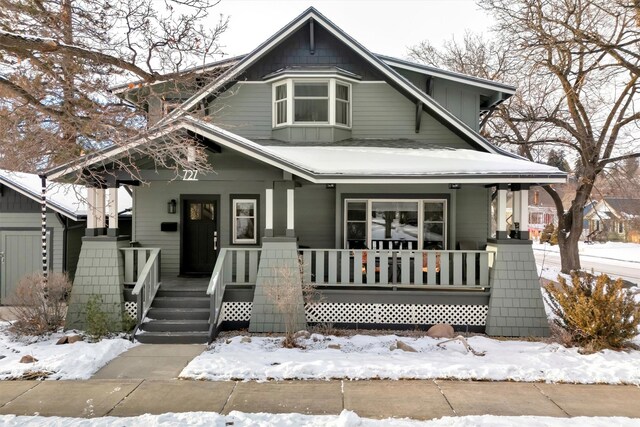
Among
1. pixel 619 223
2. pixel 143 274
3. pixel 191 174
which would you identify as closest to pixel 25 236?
pixel 143 274

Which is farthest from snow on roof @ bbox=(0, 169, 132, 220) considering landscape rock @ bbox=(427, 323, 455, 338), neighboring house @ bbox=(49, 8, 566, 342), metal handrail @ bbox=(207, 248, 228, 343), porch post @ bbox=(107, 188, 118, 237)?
landscape rock @ bbox=(427, 323, 455, 338)

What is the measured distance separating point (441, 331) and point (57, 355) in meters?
6.90

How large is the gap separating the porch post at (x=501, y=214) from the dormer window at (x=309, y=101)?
4587mm

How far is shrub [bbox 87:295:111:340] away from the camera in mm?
8258

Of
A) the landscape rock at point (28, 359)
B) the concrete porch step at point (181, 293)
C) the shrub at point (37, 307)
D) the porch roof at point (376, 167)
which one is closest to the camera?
the landscape rock at point (28, 359)

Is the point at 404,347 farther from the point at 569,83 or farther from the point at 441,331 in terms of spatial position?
the point at 569,83

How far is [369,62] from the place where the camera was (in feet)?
38.4

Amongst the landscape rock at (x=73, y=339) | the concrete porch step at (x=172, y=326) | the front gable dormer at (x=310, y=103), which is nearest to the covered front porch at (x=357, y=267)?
the concrete porch step at (x=172, y=326)

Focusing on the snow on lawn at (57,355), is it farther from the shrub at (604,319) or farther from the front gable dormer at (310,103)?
the shrub at (604,319)

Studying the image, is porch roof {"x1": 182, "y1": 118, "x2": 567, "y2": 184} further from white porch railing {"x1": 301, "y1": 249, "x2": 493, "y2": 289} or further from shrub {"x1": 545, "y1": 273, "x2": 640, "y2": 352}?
shrub {"x1": 545, "y1": 273, "x2": 640, "y2": 352}

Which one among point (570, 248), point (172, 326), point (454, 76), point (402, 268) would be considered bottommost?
point (172, 326)

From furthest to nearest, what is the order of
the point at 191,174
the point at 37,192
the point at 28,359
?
1. the point at 37,192
2. the point at 191,174
3. the point at 28,359

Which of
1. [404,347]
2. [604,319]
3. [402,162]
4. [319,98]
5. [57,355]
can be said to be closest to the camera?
[57,355]

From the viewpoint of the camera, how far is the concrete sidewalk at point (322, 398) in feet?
17.8
